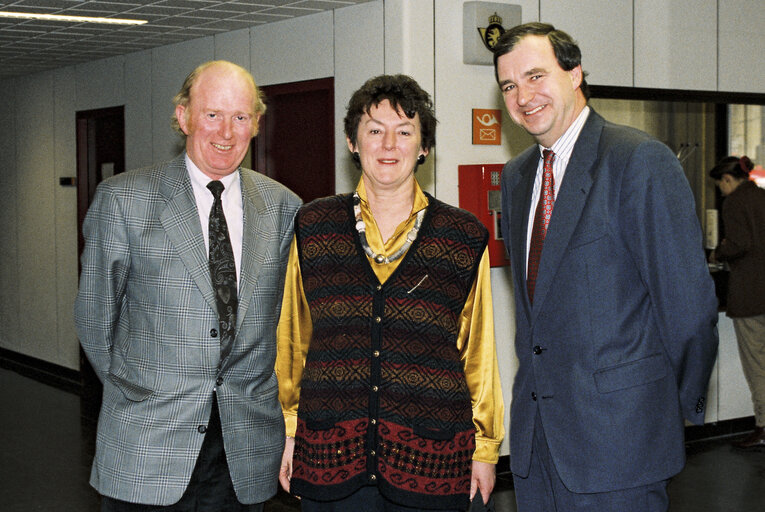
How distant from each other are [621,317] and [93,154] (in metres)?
7.24

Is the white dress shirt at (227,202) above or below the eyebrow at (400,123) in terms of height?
below

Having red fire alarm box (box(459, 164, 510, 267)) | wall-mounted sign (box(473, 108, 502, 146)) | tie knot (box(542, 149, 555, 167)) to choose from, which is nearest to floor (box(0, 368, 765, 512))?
red fire alarm box (box(459, 164, 510, 267))

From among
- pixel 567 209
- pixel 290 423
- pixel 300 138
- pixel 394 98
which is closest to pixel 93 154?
pixel 300 138

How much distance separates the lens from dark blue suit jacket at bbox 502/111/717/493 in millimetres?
2346

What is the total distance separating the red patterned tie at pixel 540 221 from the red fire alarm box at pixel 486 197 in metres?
2.63

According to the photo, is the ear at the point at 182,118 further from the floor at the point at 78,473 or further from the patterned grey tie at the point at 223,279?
the floor at the point at 78,473

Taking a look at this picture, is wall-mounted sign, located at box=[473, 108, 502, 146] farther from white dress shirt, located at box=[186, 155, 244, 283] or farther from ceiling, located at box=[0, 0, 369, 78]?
white dress shirt, located at box=[186, 155, 244, 283]

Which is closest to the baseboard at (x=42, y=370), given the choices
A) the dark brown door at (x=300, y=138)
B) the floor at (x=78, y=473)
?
the floor at (x=78, y=473)

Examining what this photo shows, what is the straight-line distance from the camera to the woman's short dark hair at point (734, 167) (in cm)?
612

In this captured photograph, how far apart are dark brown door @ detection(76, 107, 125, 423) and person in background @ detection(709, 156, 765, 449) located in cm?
523

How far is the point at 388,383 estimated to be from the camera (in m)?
2.52

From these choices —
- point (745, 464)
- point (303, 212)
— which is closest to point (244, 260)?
point (303, 212)

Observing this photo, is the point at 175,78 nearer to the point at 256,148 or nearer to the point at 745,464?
the point at 256,148

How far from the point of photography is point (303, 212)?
2.71 m
